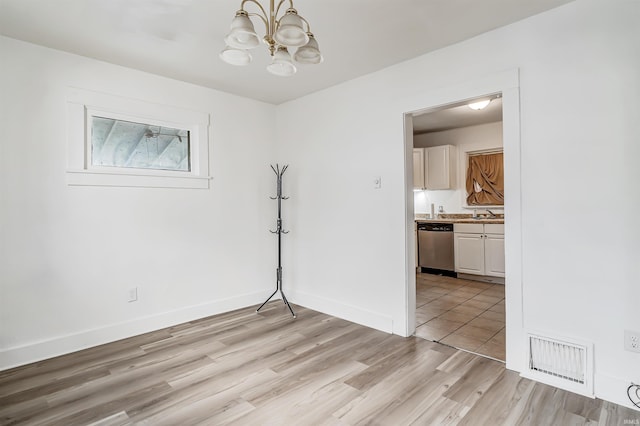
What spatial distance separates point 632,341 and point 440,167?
14.2ft

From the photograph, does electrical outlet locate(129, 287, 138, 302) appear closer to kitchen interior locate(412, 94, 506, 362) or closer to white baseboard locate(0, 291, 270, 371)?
white baseboard locate(0, 291, 270, 371)

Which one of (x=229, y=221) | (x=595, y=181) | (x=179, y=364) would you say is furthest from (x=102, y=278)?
(x=595, y=181)

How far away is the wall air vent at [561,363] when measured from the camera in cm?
213

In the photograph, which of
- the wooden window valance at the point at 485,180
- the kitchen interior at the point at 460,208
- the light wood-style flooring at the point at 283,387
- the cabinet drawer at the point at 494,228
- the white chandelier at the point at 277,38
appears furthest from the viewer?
the wooden window valance at the point at 485,180

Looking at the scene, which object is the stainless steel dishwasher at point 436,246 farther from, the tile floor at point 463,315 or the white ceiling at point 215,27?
the white ceiling at point 215,27

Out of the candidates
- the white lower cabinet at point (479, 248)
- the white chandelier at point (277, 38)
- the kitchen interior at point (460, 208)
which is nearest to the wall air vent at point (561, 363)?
the kitchen interior at point (460, 208)

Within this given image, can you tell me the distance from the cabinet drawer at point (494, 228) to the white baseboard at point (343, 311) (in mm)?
2848

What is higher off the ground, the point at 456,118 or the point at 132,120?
the point at 456,118

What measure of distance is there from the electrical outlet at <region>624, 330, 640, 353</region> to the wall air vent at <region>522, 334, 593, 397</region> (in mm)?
176

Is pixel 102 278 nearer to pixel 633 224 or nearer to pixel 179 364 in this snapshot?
pixel 179 364

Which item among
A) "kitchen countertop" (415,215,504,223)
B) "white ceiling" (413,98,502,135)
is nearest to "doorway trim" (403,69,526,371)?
"white ceiling" (413,98,502,135)

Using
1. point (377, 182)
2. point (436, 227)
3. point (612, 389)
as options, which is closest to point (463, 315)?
point (612, 389)

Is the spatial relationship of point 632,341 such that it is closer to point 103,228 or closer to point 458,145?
point 103,228

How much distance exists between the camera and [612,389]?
2.04 metres
